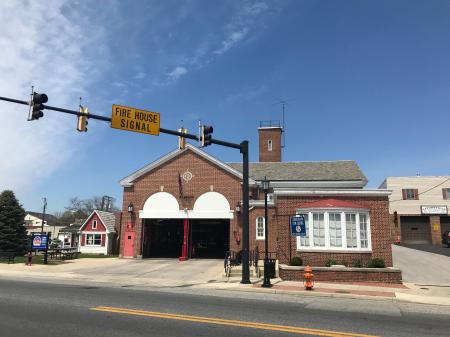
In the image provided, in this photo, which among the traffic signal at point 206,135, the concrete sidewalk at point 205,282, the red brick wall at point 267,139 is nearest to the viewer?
the concrete sidewalk at point 205,282

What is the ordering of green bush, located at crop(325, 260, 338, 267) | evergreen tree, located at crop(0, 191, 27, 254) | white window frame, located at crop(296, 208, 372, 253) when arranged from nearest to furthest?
1. green bush, located at crop(325, 260, 338, 267)
2. white window frame, located at crop(296, 208, 372, 253)
3. evergreen tree, located at crop(0, 191, 27, 254)

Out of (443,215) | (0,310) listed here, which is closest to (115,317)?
(0,310)

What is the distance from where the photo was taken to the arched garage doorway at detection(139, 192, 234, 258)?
34.2m

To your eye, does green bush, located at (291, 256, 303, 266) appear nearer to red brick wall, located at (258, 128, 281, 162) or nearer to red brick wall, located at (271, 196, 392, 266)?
red brick wall, located at (271, 196, 392, 266)

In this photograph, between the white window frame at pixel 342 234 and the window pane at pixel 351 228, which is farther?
the window pane at pixel 351 228

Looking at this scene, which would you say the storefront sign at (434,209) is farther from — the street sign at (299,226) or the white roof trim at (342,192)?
the street sign at (299,226)

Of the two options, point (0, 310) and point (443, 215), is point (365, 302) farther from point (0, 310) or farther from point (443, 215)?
Result: point (443, 215)

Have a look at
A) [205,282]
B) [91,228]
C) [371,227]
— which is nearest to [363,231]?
[371,227]

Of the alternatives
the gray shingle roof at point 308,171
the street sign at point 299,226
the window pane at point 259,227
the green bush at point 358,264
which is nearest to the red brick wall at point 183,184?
the window pane at point 259,227

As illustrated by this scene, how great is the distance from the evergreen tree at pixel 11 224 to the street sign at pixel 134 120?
1245 inches

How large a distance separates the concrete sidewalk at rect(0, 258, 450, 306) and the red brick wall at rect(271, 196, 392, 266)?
8.09ft

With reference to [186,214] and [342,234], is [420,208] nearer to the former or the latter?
[186,214]

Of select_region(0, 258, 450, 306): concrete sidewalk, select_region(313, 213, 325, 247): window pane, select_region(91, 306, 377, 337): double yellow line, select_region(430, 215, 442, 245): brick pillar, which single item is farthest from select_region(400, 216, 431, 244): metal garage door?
select_region(91, 306, 377, 337): double yellow line

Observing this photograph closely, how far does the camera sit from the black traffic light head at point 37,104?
46.2 ft
